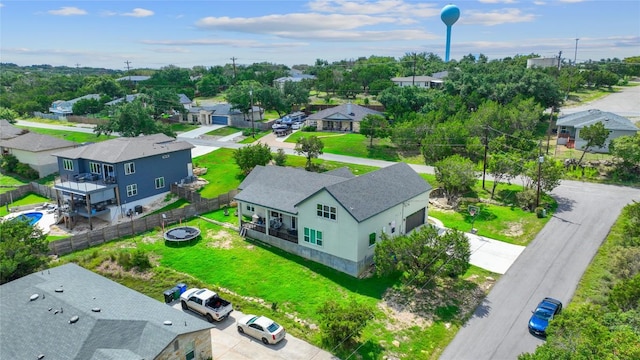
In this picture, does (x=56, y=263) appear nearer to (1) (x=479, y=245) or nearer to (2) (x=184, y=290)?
(2) (x=184, y=290)

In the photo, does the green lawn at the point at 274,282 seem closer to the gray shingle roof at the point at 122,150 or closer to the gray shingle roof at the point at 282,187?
the gray shingle roof at the point at 282,187

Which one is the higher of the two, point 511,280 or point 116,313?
point 116,313

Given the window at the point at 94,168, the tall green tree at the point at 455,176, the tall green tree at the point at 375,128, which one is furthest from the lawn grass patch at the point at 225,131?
Answer: the tall green tree at the point at 455,176

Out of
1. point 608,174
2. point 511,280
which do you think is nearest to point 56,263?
point 511,280

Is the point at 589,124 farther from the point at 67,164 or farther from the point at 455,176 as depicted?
the point at 67,164

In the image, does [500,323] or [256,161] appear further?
[256,161]

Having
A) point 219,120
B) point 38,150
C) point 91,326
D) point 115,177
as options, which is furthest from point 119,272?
point 219,120
